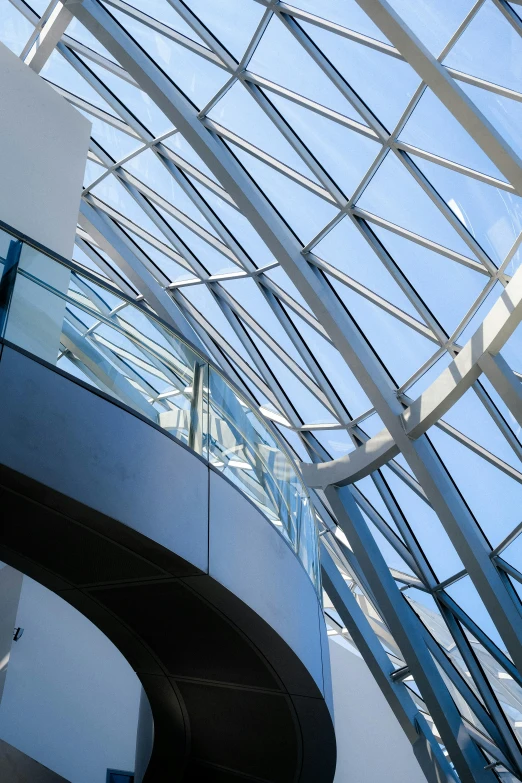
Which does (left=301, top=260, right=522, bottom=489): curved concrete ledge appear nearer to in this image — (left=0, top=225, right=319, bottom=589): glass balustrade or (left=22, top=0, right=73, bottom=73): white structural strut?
(left=0, top=225, right=319, bottom=589): glass balustrade

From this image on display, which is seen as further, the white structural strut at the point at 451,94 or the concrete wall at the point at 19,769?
the concrete wall at the point at 19,769

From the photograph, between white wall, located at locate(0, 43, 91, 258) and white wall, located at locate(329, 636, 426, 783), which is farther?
white wall, located at locate(329, 636, 426, 783)

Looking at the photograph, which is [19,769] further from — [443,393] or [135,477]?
[443,393]

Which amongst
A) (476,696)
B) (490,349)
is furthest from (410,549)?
(490,349)

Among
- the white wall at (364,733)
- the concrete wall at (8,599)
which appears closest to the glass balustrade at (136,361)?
the concrete wall at (8,599)

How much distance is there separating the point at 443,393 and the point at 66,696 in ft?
48.7

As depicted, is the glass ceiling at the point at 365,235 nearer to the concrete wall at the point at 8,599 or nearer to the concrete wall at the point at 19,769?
the concrete wall at the point at 8,599

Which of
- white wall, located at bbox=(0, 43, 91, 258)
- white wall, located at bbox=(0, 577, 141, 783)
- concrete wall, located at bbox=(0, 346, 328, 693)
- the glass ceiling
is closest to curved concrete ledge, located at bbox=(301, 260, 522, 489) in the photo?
the glass ceiling

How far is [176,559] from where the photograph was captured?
7809 mm

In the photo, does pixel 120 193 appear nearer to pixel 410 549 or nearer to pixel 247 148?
pixel 247 148

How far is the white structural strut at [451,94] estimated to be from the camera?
13867 millimetres

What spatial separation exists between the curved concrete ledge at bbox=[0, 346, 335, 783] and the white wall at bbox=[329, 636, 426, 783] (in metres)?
23.0

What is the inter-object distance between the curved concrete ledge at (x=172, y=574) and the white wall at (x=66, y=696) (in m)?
10.9

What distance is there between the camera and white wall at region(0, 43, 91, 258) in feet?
51.8
